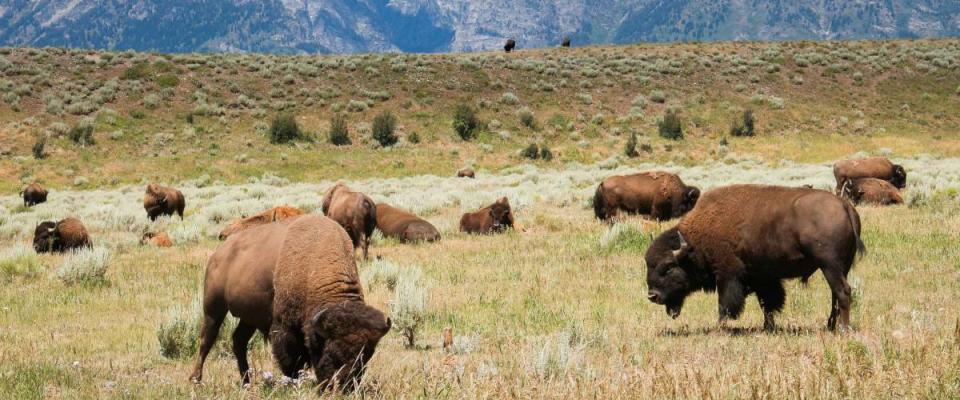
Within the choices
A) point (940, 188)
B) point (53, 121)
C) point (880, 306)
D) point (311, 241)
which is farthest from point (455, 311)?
point (53, 121)

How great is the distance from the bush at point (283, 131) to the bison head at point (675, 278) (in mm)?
43567

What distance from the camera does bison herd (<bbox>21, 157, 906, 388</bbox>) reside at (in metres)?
5.30

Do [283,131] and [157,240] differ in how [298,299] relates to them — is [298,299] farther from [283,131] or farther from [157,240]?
[283,131]

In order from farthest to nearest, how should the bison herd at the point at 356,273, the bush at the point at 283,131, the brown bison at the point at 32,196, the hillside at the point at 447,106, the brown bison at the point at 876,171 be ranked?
the bush at the point at 283,131, the hillside at the point at 447,106, the brown bison at the point at 32,196, the brown bison at the point at 876,171, the bison herd at the point at 356,273

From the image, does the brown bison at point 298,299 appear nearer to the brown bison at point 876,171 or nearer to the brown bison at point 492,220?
the brown bison at point 492,220

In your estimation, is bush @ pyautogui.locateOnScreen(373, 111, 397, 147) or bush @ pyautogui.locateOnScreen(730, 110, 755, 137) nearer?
bush @ pyautogui.locateOnScreen(373, 111, 397, 147)

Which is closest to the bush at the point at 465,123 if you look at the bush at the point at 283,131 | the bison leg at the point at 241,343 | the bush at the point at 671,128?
the bush at the point at 283,131

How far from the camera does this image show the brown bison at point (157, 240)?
720 inches

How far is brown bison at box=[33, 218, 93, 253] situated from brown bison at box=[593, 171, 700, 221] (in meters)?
12.7

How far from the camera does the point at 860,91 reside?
63125 mm

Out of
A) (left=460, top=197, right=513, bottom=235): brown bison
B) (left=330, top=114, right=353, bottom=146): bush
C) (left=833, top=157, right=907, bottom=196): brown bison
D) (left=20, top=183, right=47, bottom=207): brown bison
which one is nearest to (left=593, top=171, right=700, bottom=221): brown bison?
(left=460, top=197, right=513, bottom=235): brown bison

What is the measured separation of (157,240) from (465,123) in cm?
3547

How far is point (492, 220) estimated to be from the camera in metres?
18.8

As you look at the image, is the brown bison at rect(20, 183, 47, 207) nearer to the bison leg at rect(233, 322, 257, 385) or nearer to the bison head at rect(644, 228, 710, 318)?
the bison leg at rect(233, 322, 257, 385)
